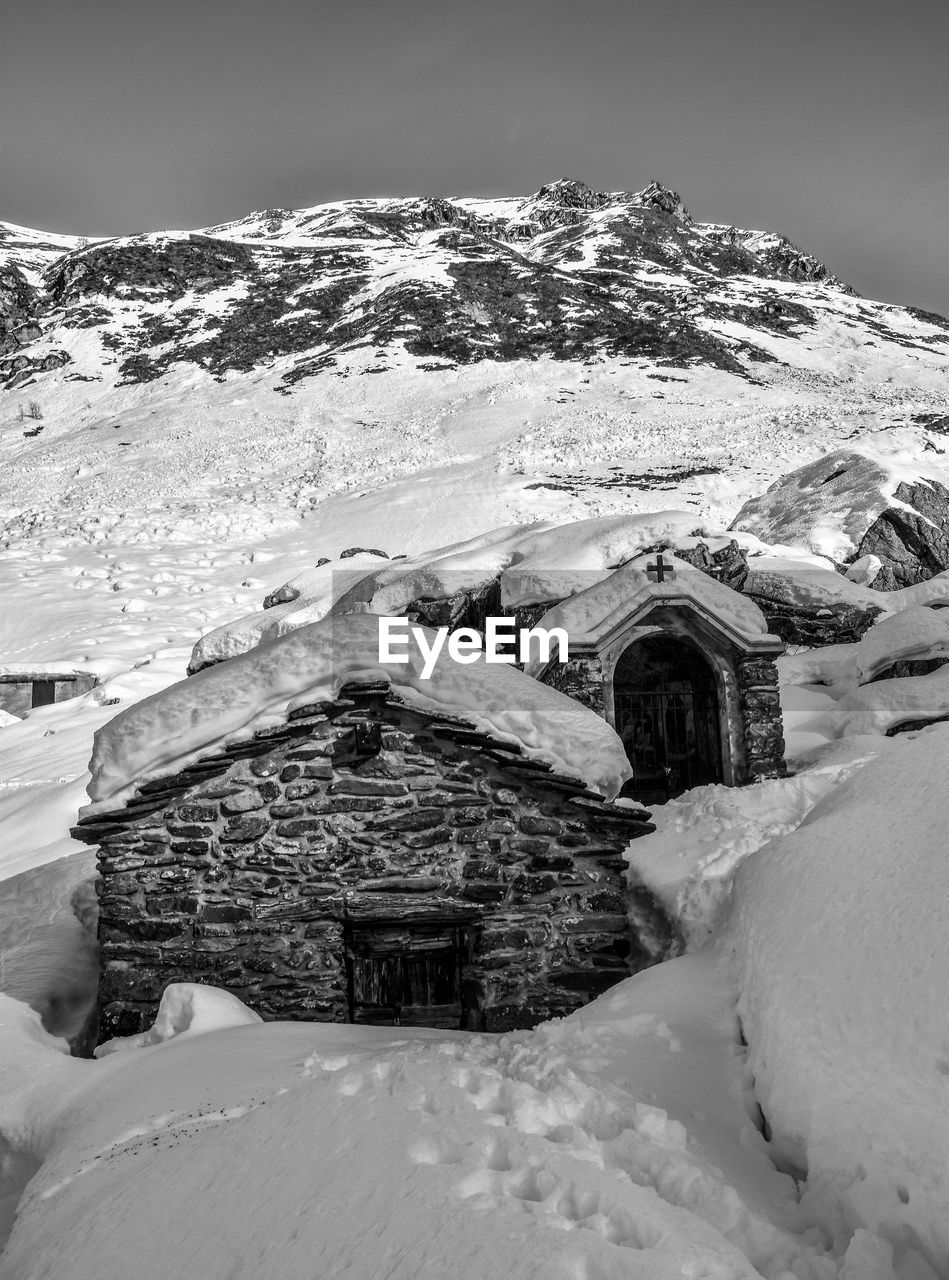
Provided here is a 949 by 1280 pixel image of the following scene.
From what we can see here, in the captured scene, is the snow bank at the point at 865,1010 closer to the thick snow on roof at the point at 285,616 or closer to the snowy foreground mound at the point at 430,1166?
the snowy foreground mound at the point at 430,1166

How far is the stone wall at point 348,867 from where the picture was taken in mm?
6805

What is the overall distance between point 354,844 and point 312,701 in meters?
1.24

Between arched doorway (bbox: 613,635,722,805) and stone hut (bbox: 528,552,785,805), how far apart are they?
0.05ft

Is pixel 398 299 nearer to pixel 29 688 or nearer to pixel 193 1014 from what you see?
pixel 29 688

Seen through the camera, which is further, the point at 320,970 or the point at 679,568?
the point at 679,568

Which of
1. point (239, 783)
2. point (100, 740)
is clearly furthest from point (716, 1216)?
point (100, 740)

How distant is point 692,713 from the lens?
1355 cm

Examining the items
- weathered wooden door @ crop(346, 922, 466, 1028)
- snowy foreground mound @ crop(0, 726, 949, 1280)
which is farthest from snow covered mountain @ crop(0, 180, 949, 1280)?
weathered wooden door @ crop(346, 922, 466, 1028)

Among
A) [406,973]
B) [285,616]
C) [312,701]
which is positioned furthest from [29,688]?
[406,973]

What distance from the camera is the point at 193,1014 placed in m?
5.78

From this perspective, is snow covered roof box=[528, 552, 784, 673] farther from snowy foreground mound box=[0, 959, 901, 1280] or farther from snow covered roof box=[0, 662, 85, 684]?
snow covered roof box=[0, 662, 85, 684]

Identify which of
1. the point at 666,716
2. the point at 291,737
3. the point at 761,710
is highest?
the point at 291,737

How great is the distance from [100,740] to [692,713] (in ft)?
30.6

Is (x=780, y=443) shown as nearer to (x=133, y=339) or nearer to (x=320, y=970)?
(x=320, y=970)
